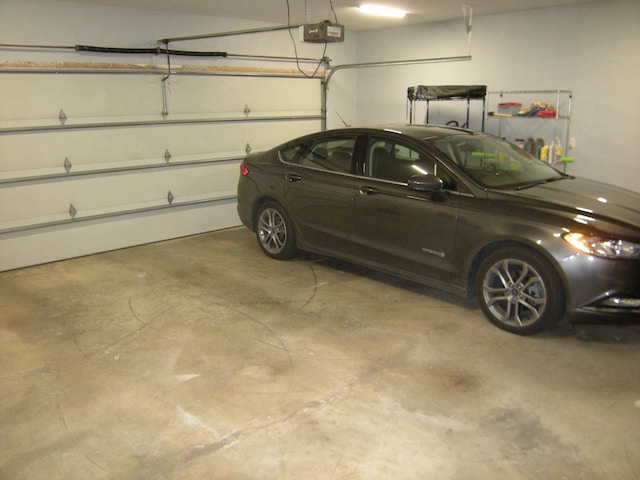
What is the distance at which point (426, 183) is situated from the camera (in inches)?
171

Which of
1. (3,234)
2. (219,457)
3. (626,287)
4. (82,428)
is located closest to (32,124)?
(3,234)

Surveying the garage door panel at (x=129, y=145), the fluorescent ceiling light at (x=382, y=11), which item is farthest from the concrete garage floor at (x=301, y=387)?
the fluorescent ceiling light at (x=382, y=11)

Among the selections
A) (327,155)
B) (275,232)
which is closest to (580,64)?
(327,155)

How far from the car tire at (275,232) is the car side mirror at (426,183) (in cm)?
168

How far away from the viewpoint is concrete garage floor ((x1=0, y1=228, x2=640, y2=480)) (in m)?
2.77

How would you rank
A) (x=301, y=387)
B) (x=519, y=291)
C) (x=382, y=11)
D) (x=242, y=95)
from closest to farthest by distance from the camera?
(x=301, y=387) → (x=519, y=291) → (x=382, y=11) → (x=242, y=95)

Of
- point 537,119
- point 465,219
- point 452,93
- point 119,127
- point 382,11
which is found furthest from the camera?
point 537,119

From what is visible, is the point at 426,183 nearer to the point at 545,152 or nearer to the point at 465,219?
the point at 465,219

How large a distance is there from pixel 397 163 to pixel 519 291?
150cm

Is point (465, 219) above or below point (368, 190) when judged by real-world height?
below

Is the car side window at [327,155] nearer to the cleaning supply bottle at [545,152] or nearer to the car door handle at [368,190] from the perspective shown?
the car door handle at [368,190]

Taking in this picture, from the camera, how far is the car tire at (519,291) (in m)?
3.85

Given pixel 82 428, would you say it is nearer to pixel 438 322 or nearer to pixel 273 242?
pixel 438 322

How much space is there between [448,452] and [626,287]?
1.75 metres
